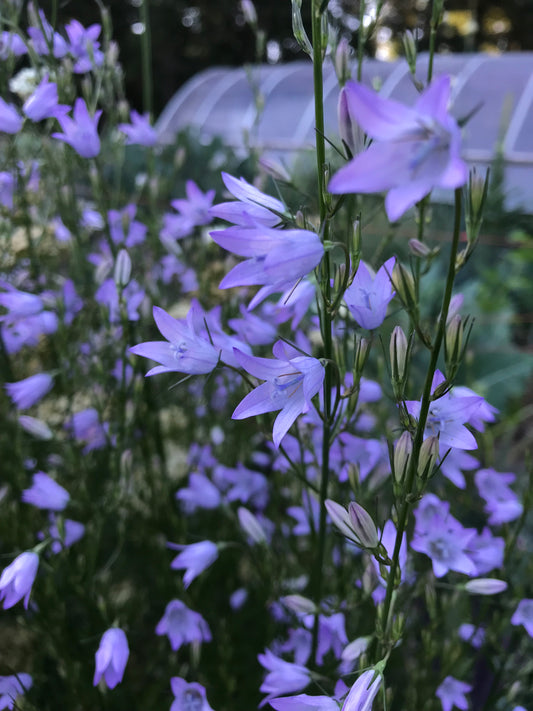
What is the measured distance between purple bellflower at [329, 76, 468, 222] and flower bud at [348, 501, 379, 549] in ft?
0.99

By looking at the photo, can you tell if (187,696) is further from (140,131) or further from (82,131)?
(140,131)

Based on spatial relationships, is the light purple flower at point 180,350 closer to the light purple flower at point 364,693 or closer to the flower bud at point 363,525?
the flower bud at point 363,525

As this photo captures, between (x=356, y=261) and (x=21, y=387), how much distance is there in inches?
36.1

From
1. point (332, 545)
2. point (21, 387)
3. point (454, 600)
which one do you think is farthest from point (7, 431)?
point (454, 600)

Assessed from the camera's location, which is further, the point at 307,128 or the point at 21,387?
the point at 307,128

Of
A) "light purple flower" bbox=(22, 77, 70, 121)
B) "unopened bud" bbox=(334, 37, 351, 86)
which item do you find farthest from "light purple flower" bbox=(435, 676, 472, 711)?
"light purple flower" bbox=(22, 77, 70, 121)

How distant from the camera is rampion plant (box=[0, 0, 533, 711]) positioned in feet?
2.10

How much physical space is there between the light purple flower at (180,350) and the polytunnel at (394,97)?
4574mm

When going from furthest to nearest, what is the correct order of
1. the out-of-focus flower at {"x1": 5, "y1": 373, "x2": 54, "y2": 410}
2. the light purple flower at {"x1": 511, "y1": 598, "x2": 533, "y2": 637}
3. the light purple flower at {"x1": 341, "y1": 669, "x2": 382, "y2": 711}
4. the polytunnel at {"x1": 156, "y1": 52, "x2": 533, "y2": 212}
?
the polytunnel at {"x1": 156, "y1": 52, "x2": 533, "y2": 212}
the out-of-focus flower at {"x1": 5, "y1": 373, "x2": 54, "y2": 410}
the light purple flower at {"x1": 511, "y1": 598, "x2": 533, "y2": 637}
the light purple flower at {"x1": 341, "y1": 669, "x2": 382, "y2": 711}

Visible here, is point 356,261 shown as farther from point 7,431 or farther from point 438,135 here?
point 7,431

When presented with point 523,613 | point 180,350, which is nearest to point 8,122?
point 180,350

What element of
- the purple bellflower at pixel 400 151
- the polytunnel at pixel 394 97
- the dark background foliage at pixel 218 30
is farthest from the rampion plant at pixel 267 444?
the dark background foliage at pixel 218 30

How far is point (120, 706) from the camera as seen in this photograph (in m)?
1.43

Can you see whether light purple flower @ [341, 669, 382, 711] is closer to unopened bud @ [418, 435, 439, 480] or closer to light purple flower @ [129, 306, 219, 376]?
unopened bud @ [418, 435, 439, 480]
